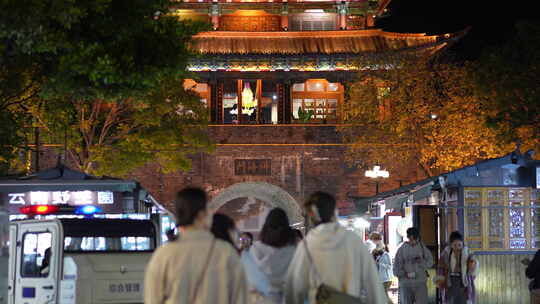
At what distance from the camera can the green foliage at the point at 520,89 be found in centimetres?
2533

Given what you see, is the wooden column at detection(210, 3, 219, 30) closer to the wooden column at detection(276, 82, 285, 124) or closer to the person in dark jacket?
the wooden column at detection(276, 82, 285, 124)

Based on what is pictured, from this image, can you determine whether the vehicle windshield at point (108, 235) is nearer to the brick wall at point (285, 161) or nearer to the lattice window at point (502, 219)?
the lattice window at point (502, 219)

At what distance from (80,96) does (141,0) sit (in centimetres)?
162

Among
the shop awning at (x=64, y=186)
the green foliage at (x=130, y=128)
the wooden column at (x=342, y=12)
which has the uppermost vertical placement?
the wooden column at (x=342, y=12)

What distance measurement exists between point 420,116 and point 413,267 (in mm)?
16301

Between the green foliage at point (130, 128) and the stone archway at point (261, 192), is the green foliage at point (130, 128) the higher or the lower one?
the higher one

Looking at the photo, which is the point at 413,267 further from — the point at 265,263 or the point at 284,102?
the point at 284,102

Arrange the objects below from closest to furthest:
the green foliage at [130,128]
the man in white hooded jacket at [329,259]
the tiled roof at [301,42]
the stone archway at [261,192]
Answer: the man in white hooded jacket at [329,259]
the green foliage at [130,128]
the stone archway at [261,192]
the tiled roof at [301,42]

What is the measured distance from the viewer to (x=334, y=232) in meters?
8.20

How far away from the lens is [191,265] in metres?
6.82

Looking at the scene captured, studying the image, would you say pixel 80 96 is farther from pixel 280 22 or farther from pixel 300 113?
pixel 280 22

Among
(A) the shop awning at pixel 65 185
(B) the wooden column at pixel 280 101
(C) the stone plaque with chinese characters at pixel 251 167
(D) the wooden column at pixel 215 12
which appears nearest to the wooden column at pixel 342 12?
(B) the wooden column at pixel 280 101

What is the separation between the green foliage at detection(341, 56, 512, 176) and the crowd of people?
20468 mm

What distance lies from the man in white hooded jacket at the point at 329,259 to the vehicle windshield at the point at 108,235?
20.0 feet
